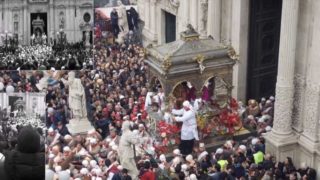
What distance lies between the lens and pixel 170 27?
32906 millimetres

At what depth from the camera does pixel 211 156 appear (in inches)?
823

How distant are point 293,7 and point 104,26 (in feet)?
55.1

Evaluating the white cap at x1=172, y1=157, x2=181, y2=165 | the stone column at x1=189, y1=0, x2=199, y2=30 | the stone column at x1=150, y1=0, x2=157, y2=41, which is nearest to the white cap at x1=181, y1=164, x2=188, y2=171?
the white cap at x1=172, y1=157, x2=181, y2=165

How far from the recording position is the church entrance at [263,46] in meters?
24.9

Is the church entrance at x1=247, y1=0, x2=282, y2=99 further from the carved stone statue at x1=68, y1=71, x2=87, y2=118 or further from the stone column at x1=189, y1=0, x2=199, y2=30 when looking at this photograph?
the carved stone statue at x1=68, y1=71, x2=87, y2=118

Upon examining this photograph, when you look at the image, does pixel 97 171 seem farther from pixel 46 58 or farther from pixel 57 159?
pixel 46 58

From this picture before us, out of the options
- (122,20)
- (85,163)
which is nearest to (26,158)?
(85,163)

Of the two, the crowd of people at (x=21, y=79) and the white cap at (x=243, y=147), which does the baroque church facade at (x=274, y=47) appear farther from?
the crowd of people at (x=21, y=79)

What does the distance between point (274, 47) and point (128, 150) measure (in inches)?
351

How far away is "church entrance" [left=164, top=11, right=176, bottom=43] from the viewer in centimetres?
3247

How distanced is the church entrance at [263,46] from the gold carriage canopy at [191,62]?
2838mm

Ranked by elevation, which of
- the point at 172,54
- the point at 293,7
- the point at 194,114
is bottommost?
the point at 194,114

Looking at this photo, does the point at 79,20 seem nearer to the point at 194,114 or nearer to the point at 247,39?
the point at 247,39

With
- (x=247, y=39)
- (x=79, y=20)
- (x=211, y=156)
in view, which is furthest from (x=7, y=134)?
(x=79, y=20)
